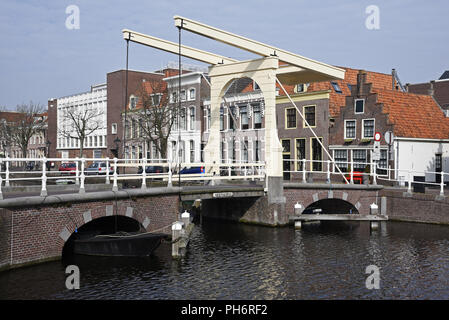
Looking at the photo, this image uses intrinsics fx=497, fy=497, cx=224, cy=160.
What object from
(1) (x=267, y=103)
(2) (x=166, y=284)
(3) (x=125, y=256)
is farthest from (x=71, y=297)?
(1) (x=267, y=103)

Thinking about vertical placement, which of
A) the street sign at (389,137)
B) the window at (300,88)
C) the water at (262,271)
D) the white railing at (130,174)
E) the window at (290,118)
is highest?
the window at (300,88)

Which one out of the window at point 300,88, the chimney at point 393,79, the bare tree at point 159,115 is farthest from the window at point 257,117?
the chimney at point 393,79

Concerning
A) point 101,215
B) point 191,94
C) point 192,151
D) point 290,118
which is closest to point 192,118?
point 191,94

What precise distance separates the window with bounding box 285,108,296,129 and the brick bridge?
10853 millimetres

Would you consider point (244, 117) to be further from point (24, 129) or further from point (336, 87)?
point (24, 129)

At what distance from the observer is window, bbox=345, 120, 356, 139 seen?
96.0 feet

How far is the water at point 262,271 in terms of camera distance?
11102 millimetres

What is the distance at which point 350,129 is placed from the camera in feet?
96.5

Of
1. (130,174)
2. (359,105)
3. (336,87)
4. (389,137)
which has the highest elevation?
(336,87)

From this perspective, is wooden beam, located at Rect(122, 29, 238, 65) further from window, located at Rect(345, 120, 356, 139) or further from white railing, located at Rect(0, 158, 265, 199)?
window, located at Rect(345, 120, 356, 139)

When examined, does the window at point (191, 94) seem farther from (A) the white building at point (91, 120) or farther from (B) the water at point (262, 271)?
(B) the water at point (262, 271)

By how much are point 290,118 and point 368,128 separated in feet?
18.9

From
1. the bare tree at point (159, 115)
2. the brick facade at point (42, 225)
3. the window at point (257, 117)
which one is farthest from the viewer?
the bare tree at point (159, 115)

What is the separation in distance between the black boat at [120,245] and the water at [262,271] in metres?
0.32
